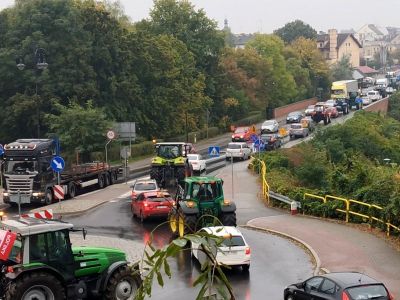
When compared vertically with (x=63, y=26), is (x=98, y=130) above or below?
below

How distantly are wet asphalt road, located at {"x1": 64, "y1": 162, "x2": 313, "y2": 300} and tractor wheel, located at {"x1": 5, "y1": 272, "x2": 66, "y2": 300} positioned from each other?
266cm

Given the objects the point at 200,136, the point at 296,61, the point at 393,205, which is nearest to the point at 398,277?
the point at 393,205

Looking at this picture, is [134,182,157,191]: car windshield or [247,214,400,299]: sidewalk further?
[134,182,157,191]: car windshield

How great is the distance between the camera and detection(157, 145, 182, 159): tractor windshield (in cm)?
3991

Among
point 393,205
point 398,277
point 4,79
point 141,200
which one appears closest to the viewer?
point 398,277

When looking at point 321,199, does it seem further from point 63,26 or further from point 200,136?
point 200,136

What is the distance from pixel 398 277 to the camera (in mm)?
19016

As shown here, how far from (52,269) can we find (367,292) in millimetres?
6742

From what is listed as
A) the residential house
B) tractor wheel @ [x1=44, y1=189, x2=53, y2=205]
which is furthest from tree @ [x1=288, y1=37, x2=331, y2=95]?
tractor wheel @ [x1=44, y1=189, x2=53, y2=205]

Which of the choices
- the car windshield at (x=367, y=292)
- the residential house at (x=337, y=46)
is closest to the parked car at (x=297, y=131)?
the car windshield at (x=367, y=292)

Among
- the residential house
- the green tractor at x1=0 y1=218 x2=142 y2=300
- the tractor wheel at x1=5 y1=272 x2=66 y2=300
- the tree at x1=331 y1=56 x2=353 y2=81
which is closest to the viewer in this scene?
the tractor wheel at x1=5 y1=272 x2=66 y2=300

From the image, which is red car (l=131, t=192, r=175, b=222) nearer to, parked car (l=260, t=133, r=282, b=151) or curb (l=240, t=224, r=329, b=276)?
curb (l=240, t=224, r=329, b=276)

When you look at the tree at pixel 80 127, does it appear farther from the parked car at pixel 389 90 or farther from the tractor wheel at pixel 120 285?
the parked car at pixel 389 90

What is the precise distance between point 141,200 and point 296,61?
84.0 meters
